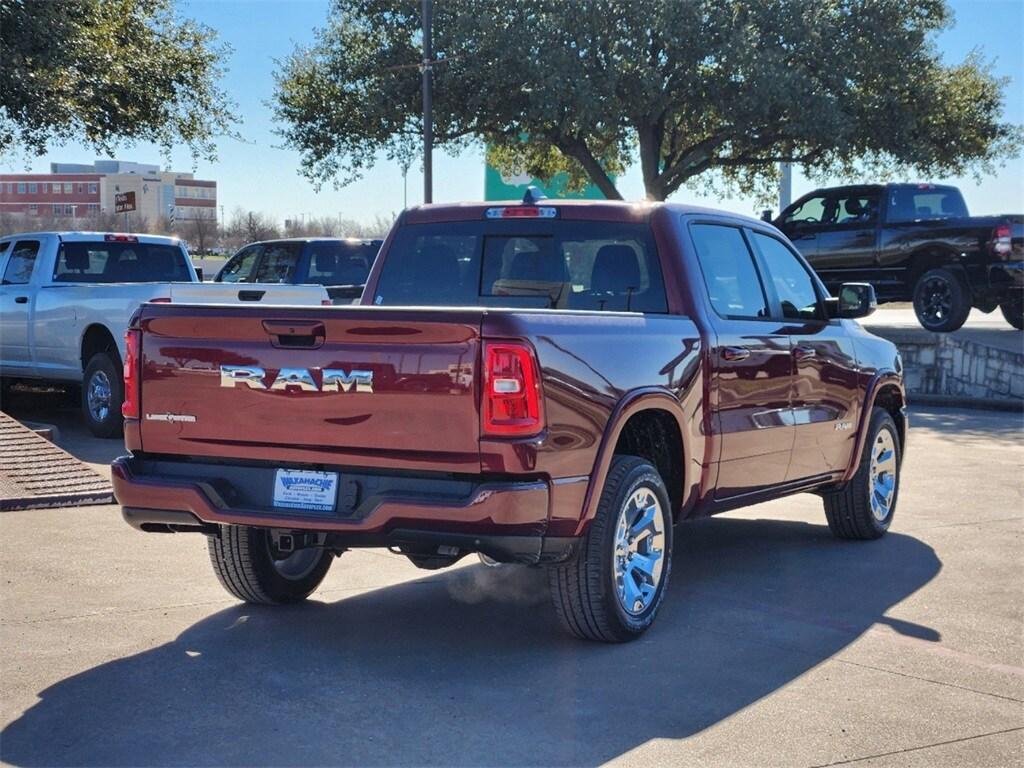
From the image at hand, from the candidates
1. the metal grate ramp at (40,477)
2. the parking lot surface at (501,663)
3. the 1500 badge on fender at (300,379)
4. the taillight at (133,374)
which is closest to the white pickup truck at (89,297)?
the metal grate ramp at (40,477)

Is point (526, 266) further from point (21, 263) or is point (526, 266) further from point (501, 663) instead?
point (21, 263)

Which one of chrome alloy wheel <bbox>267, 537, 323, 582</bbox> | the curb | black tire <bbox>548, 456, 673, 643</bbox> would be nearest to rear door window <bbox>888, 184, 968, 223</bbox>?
the curb

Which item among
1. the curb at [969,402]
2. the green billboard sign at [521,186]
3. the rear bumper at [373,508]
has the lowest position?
the curb at [969,402]

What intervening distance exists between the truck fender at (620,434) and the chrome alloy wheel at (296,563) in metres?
1.65

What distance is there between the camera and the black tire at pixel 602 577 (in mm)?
5668

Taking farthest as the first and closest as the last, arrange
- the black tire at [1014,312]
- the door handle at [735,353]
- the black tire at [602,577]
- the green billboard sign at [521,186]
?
the green billboard sign at [521,186], the black tire at [1014,312], the door handle at [735,353], the black tire at [602,577]

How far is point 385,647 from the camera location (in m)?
5.83

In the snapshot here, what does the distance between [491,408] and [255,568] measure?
178 centimetres

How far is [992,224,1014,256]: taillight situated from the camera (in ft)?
63.3

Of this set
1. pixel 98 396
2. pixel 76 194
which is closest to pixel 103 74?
pixel 98 396

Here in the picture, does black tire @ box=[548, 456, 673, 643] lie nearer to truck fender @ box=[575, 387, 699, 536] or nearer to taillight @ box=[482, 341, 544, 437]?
truck fender @ box=[575, 387, 699, 536]

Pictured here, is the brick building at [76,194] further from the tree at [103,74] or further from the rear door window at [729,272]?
the rear door window at [729,272]

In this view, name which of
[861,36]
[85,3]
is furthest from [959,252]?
[85,3]

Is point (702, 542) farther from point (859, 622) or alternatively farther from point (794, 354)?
point (859, 622)
